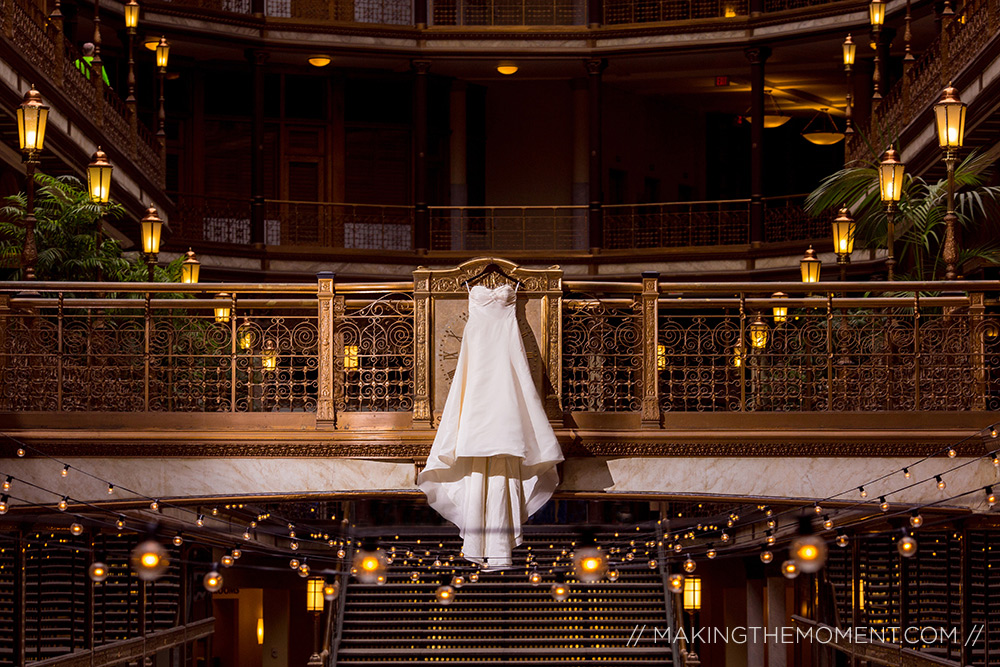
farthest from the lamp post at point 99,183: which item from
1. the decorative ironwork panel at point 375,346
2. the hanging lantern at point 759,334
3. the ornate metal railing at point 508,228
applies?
the ornate metal railing at point 508,228

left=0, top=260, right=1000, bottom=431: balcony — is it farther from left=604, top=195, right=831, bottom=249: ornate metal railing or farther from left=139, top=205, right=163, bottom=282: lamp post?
left=604, top=195, right=831, bottom=249: ornate metal railing

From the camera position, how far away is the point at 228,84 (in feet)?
70.6

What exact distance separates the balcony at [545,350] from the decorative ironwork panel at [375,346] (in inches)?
0.4

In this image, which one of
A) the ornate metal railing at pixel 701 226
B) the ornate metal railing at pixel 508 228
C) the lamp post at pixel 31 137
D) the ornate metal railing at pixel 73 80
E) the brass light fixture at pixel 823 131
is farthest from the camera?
the ornate metal railing at pixel 508 228

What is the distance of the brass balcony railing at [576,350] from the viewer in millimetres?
9445

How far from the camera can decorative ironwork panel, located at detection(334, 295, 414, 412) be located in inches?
374

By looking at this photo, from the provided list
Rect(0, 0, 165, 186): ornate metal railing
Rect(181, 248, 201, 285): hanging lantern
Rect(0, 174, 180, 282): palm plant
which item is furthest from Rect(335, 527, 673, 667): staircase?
Rect(0, 174, 180, 282): palm plant

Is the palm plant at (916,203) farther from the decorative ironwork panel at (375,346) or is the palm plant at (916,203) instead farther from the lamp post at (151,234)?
the lamp post at (151,234)

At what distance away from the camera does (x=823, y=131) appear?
21484 mm

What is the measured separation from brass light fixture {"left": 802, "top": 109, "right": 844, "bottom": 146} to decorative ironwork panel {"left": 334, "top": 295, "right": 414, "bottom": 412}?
11116 millimetres

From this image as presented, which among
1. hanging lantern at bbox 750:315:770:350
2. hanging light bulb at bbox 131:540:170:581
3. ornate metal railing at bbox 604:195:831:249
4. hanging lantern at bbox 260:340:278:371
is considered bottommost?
hanging light bulb at bbox 131:540:170:581

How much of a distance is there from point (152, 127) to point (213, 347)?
38.0ft

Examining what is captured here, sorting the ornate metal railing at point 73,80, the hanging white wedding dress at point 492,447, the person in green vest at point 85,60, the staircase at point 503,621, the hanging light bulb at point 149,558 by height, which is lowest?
the staircase at point 503,621

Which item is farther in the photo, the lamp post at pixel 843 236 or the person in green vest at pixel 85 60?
the person in green vest at pixel 85 60
